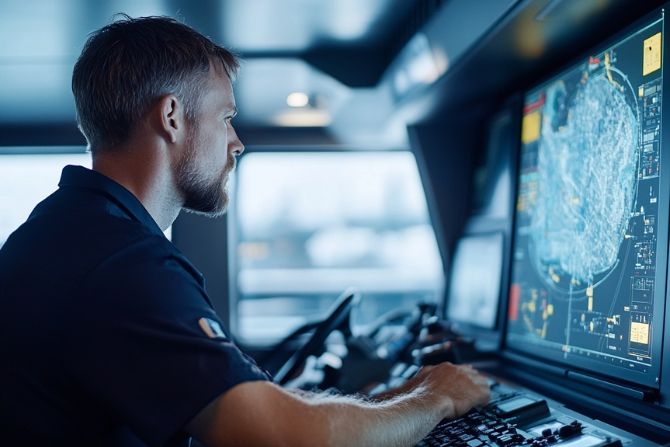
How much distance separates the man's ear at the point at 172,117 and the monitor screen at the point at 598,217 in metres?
1.05

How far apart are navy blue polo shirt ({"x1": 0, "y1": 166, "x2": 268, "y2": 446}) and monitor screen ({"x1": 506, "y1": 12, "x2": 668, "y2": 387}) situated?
876 mm

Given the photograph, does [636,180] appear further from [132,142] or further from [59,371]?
[59,371]

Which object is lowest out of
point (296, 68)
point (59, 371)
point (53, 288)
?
point (59, 371)

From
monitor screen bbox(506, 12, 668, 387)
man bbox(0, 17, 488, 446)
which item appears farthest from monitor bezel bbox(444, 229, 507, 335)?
man bbox(0, 17, 488, 446)

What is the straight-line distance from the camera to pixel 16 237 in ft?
4.11

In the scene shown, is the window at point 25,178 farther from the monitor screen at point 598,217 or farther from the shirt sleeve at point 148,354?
the shirt sleeve at point 148,354

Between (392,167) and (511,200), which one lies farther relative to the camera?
(392,167)

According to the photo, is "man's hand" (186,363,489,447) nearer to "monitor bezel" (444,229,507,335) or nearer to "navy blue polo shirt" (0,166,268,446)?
"navy blue polo shirt" (0,166,268,446)

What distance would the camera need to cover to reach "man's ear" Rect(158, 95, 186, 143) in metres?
1.45

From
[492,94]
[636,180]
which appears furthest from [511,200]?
[636,180]

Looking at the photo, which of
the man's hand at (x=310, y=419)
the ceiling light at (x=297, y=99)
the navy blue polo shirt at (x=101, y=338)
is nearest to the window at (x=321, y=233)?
the ceiling light at (x=297, y=99)

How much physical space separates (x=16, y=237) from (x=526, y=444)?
3.49ft

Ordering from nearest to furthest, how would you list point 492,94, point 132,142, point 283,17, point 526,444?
point 526,444 < point 132,142 < point 283,17 < point 492,94

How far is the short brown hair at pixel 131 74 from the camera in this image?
4.78ft
